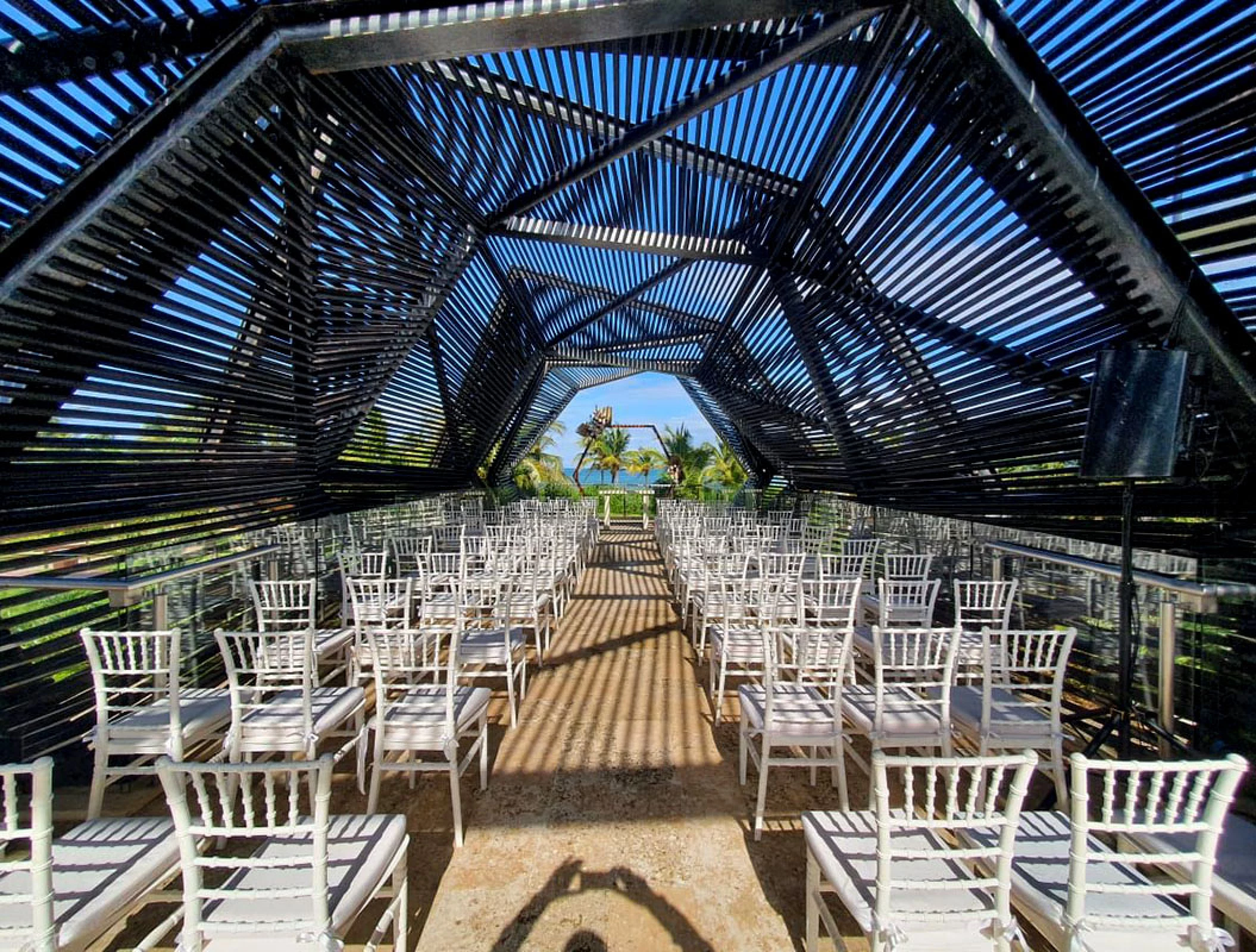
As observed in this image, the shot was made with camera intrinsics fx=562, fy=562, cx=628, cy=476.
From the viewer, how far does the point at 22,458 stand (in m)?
3.95

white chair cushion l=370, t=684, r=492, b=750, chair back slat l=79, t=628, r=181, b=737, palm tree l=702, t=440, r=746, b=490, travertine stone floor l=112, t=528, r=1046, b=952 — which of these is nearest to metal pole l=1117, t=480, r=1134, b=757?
travertine stone floor l=112, t=528, r=1046, b=952

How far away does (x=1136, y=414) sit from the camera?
2.87 meters

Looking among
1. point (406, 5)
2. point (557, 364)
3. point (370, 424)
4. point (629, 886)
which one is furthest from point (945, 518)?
point (557, 364)

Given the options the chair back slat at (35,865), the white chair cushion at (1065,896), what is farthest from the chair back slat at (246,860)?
the white chair cushion at (1065,896)

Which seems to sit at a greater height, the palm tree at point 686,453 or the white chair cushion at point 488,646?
the palm tree at point 686,453

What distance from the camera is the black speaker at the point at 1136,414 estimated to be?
280cm

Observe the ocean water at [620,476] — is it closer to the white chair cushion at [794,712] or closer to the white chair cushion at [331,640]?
the white chair cushion at [331,640]

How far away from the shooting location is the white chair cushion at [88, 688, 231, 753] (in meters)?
2.68

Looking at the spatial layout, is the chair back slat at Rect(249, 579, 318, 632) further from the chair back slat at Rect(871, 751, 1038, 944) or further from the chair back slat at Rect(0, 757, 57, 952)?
the chair back slat at Rect(871, 751, 1038, 944)

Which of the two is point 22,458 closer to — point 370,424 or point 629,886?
point 629,886

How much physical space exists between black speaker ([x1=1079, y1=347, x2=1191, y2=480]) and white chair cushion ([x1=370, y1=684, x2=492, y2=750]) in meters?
3.53

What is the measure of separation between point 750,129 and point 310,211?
4.86 m

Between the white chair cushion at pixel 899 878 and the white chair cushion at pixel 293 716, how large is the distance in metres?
2.40

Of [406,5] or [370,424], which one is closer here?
[406,5]
